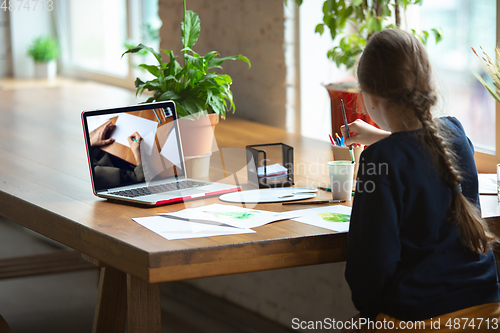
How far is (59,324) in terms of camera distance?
7.66ft

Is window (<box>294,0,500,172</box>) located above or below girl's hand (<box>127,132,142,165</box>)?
above

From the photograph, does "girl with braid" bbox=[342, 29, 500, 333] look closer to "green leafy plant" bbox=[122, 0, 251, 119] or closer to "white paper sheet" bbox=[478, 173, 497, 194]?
"white paper sheet" bbox=[478, 173, 497, 194]

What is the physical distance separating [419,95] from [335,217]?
0.33 meters

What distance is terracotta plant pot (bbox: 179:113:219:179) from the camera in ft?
5.36

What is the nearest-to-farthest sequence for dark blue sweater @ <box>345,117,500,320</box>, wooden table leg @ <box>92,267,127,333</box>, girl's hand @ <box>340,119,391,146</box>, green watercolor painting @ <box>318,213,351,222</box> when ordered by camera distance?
dark blue sweater @ <box>345,117,500,320</box>, green watercolor painting @ <box>318,213,351,222</box>, girl's hand @ <box>340,119,391,146</box>, wooden table leg @ <box>92,267,127,333</box>

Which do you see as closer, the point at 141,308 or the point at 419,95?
the point at 419,95

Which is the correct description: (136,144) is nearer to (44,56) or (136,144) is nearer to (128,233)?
(128,233)

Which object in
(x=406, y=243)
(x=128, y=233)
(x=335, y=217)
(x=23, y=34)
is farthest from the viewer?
(x=23, y=34)

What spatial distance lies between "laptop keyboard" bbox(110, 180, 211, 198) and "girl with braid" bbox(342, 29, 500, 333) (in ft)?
1.81

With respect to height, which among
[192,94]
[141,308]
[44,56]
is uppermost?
[44,56]

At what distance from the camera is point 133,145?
1.48 meters

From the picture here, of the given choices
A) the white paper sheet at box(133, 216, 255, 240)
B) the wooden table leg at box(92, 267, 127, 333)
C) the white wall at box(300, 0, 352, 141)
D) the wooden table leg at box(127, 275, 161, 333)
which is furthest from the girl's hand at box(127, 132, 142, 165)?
the white wall at box(300, 0, 352, 141)

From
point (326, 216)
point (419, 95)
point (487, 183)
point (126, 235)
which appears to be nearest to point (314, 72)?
point (487, 183)

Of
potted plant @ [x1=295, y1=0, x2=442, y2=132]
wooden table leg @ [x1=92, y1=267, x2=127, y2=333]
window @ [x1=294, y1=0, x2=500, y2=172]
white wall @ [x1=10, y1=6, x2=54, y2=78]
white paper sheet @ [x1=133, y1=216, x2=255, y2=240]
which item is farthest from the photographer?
white wall @ [x1=10, y1=6, x2=54, y2=78]
